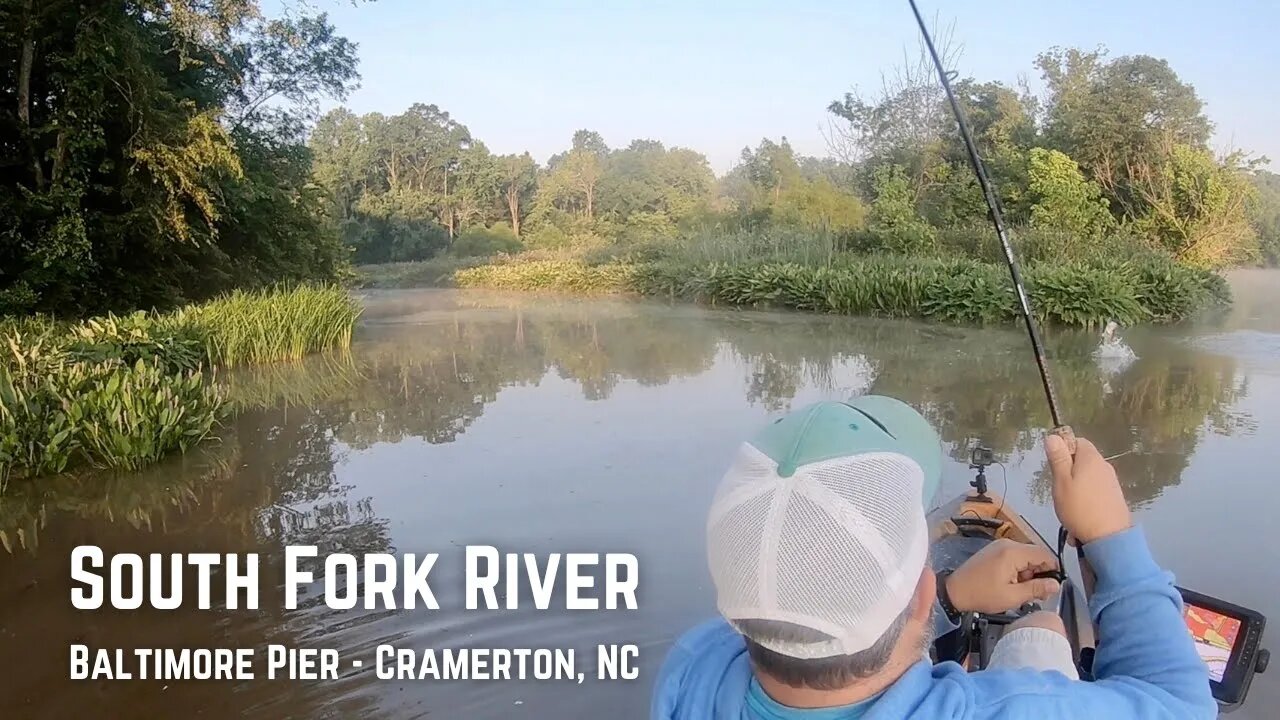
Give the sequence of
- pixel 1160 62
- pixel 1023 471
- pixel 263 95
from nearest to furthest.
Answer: pixel 1023 471 < pixel 263 95 < pixel 1160 62

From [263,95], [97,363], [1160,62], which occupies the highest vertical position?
[1160,62]

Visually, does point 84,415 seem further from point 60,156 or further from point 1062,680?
point 1062,680

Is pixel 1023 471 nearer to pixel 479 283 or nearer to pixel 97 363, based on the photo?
pixel 97 363

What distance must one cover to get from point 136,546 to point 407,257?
37024 millimetres

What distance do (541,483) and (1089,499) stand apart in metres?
4.65

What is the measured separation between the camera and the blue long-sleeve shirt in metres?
0.94

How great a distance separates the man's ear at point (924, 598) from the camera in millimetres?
977

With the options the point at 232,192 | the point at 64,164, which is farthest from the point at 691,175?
the point at 64,164

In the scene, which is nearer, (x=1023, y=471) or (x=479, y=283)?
(x=1023, y=471)

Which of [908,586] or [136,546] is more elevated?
[908,586]

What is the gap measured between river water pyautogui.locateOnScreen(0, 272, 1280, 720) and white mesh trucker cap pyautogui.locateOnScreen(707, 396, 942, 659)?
90.3 inches

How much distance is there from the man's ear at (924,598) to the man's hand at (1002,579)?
296 millimetres

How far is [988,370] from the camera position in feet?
30.7

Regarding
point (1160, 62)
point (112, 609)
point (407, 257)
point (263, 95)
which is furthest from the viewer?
point (407, 257)
